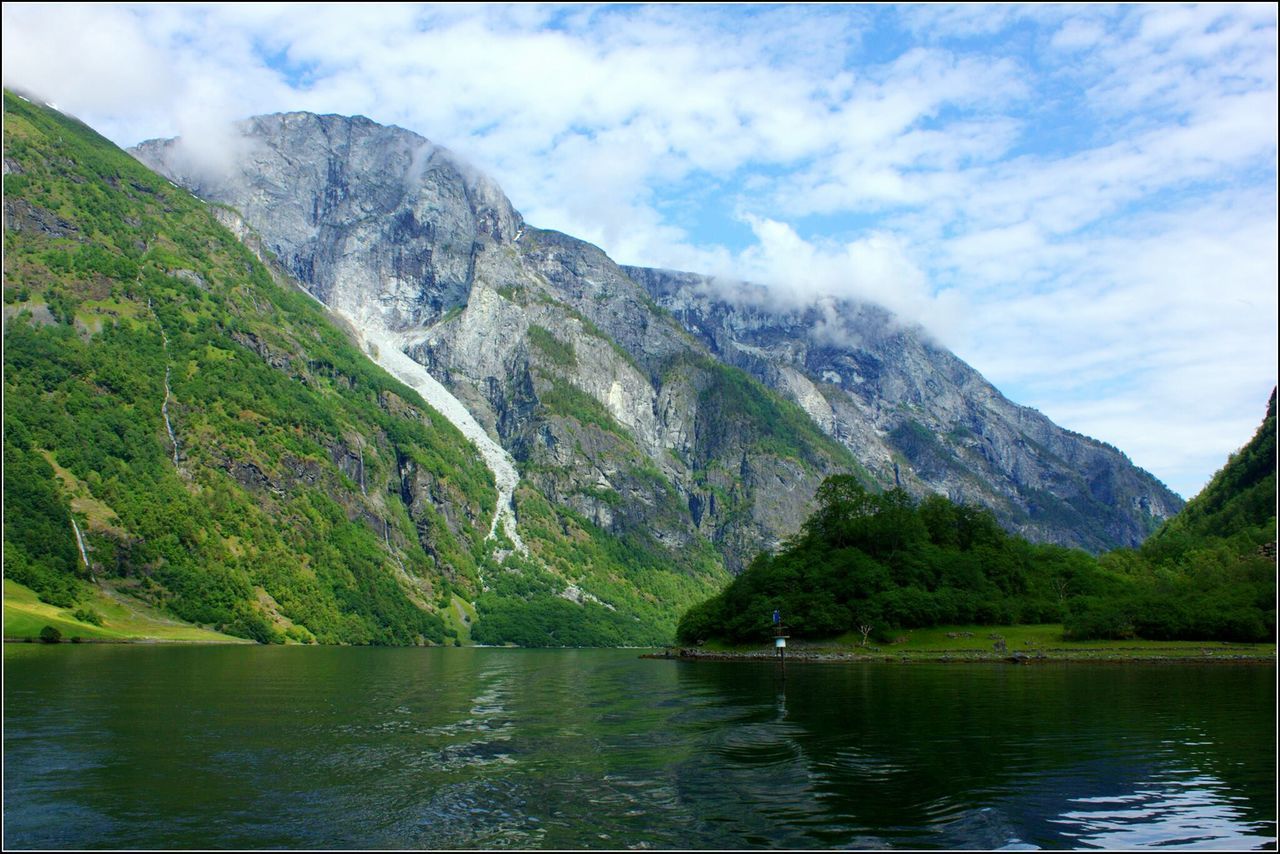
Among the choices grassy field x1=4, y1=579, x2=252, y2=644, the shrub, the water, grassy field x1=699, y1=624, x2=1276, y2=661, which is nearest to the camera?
the water

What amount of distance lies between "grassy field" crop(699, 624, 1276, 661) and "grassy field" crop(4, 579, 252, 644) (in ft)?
437

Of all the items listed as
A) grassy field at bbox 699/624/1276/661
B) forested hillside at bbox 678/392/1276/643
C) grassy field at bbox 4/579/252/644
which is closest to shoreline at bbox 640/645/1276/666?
grassy field at bbox 699/624/1276/661

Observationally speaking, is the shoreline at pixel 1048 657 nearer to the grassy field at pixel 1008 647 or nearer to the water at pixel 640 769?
the grassy field at pixel 1008 647

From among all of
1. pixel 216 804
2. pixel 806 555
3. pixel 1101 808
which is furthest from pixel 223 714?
pixel 806 555

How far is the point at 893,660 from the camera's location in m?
133

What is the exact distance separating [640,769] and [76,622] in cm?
17843

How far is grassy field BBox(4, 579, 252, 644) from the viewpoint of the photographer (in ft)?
517

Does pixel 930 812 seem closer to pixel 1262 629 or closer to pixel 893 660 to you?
pixel 893 660

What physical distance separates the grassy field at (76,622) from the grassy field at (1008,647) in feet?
437

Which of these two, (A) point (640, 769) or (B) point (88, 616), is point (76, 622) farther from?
(A) point (640, 769)

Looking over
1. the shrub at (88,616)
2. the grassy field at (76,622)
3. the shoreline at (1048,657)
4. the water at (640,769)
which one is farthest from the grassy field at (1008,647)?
the shrub at (88,616)

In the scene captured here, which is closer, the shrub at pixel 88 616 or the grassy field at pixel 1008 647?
the grassy field at pixel 1008 647

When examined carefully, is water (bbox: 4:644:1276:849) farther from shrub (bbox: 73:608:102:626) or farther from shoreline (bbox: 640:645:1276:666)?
shrub (bbox: 73:608:102:626)

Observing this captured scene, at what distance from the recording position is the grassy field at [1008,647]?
124375mm
